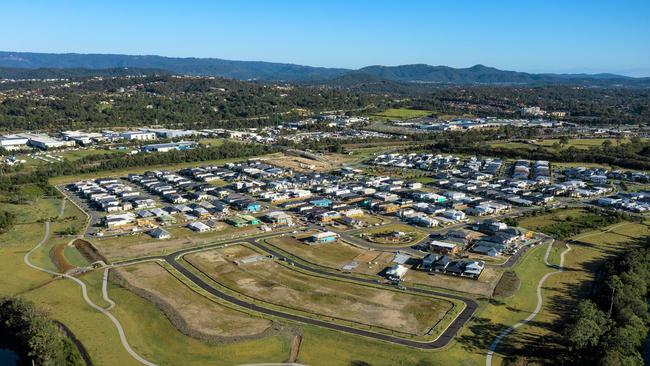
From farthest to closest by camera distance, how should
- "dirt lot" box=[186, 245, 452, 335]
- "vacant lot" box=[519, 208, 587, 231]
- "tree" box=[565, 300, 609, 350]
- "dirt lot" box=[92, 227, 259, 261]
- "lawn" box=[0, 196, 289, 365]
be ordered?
1. "vacant lot" box=[519, 208, 587, 231]
2. "dirt lot" box=[92, 227, 259, 261]
3. "dirt lot" box=[186, 245, 452, 335]
4. "lawn" box=[0, 196, 289, 365]
5. "tree" box=[565, 300, 609, 350]

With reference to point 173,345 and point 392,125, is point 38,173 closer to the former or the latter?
A: point 173,345

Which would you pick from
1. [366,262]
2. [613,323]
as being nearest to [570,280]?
[613,323]

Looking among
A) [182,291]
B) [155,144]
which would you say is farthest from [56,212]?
[155,144]

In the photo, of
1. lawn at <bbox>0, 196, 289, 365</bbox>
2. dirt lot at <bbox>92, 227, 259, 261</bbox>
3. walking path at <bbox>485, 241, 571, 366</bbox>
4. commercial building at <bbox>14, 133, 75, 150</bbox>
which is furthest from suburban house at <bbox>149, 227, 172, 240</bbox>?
commercial building at <bbox>14, 133, 75, 150</bbox>

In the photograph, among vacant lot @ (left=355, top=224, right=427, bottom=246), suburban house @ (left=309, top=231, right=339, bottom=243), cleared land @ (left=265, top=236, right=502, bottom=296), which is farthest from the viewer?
vacant lot @ (left=355, top=224, right=427, bottom=246)

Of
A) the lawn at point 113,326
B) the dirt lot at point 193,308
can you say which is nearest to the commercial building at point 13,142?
the lawn at point 113,326

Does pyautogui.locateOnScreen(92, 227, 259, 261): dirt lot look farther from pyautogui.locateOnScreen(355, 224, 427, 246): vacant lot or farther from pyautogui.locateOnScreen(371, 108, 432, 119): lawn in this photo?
pyautogui.locateOnScreen(371, 108, 432, 119): lawn

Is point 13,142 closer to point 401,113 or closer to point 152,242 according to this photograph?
point 152,242
